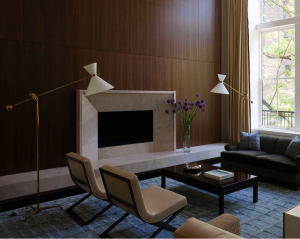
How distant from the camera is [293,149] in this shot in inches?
202

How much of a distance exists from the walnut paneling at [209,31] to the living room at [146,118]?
0.11 ft

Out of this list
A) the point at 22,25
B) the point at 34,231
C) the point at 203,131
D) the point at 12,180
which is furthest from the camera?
the point at 203,131

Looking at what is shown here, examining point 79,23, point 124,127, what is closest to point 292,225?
point 124,127

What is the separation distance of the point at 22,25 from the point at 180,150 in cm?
391

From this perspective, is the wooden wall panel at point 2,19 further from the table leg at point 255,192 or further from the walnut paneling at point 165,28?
the table leg at point 255,192

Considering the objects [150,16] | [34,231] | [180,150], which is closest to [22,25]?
[150,16]

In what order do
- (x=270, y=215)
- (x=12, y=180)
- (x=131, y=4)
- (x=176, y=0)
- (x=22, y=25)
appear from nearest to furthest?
(x=270, y=215), (x=12, y=180), (x=22, y=25), (x=131, y=4), (x=176, y=0)

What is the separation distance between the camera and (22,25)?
4520 millimetres

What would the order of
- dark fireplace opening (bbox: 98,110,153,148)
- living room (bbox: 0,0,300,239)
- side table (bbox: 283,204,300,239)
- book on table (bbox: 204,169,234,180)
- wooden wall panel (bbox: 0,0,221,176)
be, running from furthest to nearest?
dark fireplace opening (bbox: 98,110,153,148)
wooden wall panel (bbox: 0,0,221,176)
book on table (bbox: 204,169,234,180)
living room (bbox: 0,0,300,239)
side table (bbox: 283,204,300,239)

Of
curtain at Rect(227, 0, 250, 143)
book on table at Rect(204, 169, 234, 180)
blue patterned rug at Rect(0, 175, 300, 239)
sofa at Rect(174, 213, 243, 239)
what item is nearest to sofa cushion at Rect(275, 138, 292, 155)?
blue patterned rug at Rect(0, 175, 300, 239)

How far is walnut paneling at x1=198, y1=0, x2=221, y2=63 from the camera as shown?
7023 mm

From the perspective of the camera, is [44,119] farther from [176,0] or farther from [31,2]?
[176,0]

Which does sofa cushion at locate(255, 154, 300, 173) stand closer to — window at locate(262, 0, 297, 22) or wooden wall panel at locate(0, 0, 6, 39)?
window at locate(262, 0, 297, 22)

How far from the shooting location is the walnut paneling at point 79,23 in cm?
465
